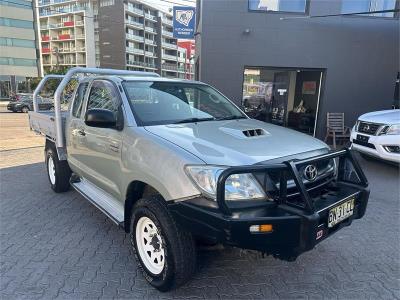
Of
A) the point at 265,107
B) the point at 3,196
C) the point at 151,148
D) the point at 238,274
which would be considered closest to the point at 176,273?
the point at 238,274

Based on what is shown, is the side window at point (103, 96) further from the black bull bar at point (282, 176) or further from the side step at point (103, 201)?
the black bull bar at point (282, 176)

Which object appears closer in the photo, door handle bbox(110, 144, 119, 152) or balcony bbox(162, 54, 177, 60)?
door handle bbox(110, 144, 119, 152)

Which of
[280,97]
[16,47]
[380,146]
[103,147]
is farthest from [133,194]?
[16,47]

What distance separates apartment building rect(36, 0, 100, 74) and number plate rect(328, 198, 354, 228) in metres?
72.2

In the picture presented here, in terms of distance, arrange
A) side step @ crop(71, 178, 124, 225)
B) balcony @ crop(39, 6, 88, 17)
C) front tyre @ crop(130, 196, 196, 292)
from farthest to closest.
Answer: balcony @ crop(39, 6, 88, 17) → side step @ crop(71, 178, 124, 225) → front tyre @ crop(130, 196, 196, 292)

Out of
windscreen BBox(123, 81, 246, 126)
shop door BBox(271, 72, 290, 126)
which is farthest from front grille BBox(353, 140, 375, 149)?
shop door BBox(271, 72, 290, 126)

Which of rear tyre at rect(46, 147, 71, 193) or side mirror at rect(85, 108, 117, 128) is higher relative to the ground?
side mirror at rect(85, 108, 117, 128)

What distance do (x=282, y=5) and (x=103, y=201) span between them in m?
8.22

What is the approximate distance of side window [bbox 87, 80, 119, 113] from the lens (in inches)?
133

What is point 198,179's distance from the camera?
2.28m

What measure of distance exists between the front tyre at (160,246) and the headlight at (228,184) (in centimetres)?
43

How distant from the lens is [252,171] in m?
2.19

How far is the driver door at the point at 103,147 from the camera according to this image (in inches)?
126

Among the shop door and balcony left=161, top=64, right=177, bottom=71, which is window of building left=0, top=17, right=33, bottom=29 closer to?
balcony left=161, top=64, right=177, bottom=71
